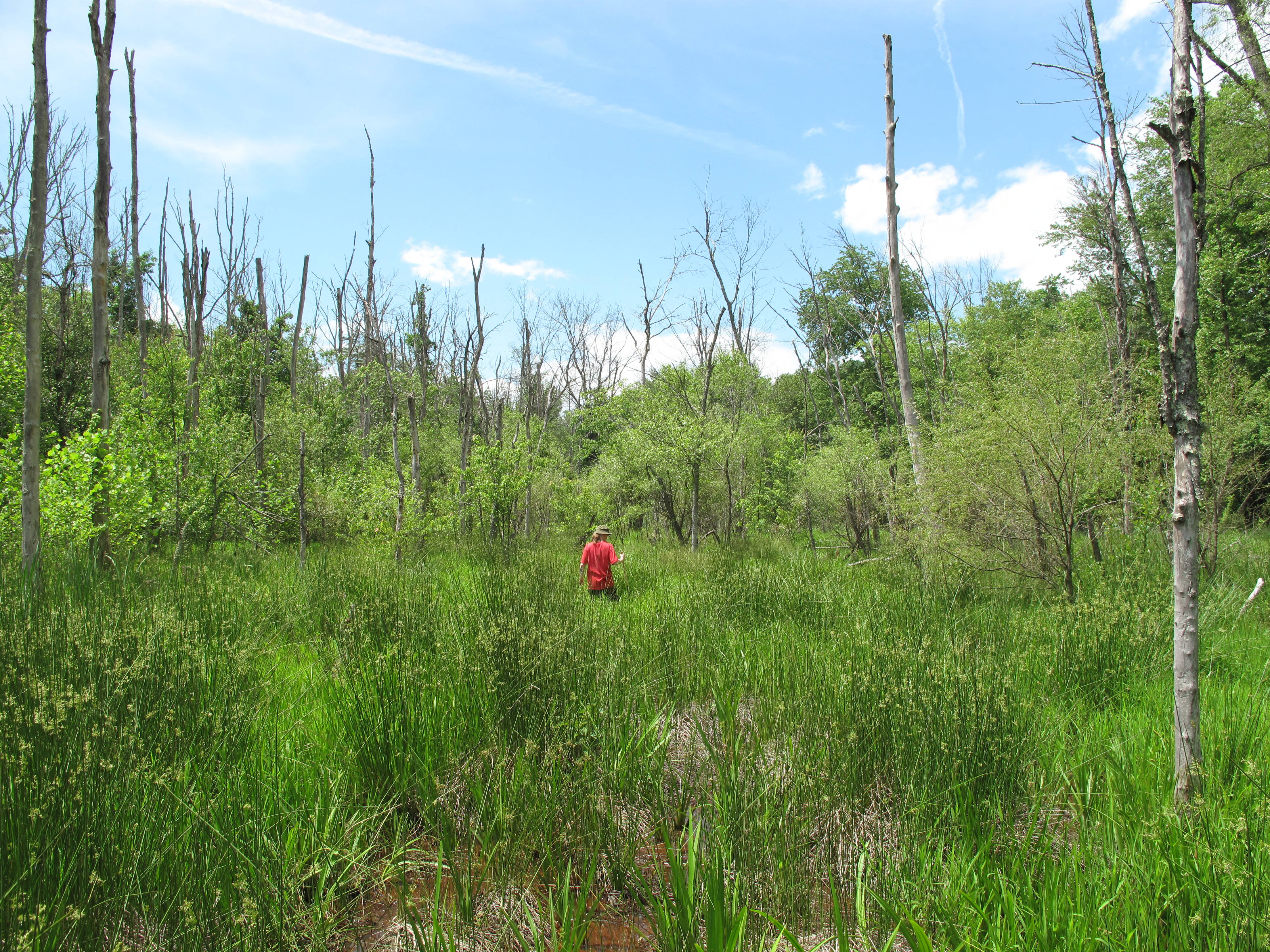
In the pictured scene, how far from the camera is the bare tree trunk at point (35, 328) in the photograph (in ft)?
→ 17.2

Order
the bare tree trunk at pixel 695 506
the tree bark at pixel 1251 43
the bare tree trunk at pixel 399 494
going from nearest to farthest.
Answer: the tree bark at pixel 1251 43 < the bare tree trunk at pixel 399 494 < the bare tree trunk at pixel 695 506

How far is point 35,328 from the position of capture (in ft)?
17.7

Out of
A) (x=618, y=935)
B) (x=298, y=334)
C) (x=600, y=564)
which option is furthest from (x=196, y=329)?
(x=618, y=935)

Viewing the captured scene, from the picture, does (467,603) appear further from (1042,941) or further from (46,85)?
(46,85)

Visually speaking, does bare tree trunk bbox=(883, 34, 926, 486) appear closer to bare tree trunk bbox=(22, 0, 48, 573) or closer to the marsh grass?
the marsh grass

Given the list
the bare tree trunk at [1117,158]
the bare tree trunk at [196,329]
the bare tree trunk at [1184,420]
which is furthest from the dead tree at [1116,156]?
the bare tree trunk at [196,329]

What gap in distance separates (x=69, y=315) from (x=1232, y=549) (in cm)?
3139

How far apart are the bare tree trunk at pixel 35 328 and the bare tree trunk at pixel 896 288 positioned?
9.61 m

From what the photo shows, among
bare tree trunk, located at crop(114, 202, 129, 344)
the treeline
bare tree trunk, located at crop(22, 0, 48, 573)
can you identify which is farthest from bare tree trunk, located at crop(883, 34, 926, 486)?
bare tree trunk, located at crop(114, 202, 129, 344)

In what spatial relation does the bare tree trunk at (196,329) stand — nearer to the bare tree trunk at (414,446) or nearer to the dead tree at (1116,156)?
Result: the bare tree trunk at (414,446)

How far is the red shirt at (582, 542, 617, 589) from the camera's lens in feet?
26.8

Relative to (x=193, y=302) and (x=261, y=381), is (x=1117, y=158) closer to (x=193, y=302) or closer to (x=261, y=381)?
(x=261, y=381)

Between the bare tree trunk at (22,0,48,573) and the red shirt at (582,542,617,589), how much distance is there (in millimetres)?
5526

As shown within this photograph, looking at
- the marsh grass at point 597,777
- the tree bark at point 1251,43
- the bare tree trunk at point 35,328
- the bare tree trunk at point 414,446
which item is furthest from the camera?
the bare tree trunk at point 414,446
